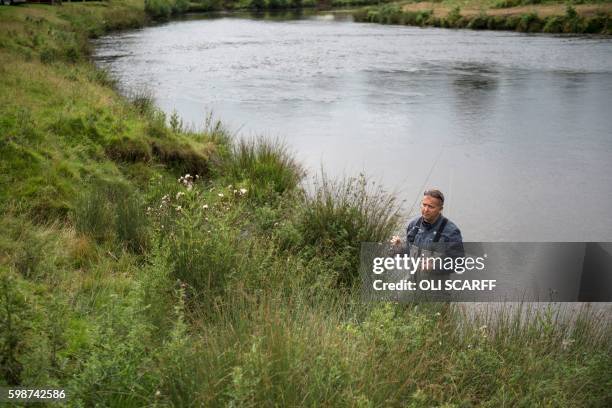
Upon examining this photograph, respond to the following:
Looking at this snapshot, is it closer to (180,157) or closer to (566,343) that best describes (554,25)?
(180,157)

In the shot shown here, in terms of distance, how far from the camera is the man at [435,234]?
22.0 ft

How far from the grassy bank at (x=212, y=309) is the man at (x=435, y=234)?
611 mm

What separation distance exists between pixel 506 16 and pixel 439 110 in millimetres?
30430

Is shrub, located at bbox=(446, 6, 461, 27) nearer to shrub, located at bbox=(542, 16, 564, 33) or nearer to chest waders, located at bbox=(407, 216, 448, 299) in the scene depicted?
shrub, located at bbox=(542, 16, 564, 33)

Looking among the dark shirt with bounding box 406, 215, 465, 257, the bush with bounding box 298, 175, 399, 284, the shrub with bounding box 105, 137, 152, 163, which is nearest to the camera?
the dark shirt with bounding box 406, 215, 465, 257

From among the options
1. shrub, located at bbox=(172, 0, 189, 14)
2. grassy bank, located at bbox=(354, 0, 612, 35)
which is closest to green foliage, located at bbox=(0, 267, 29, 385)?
grassy bank, located at bbox=(354, 0, 612, 35)

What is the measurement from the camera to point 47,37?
28375mm

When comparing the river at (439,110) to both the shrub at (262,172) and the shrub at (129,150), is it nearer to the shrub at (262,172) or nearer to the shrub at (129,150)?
the shrub at (262,172)

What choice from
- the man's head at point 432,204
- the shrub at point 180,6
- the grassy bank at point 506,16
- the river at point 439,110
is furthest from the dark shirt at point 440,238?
the shrub at point 180,6

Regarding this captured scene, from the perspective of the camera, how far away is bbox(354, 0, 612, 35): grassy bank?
42062 mm

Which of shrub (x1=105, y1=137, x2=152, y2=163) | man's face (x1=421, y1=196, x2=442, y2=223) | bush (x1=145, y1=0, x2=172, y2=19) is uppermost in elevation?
bush (x1=145, y1=0, x2=172, y2=19)

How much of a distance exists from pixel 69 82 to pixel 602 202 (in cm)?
1311

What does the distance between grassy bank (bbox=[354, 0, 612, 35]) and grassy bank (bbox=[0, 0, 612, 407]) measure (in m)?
35.6

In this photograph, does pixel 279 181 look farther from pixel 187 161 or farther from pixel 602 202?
pixel 602 202
